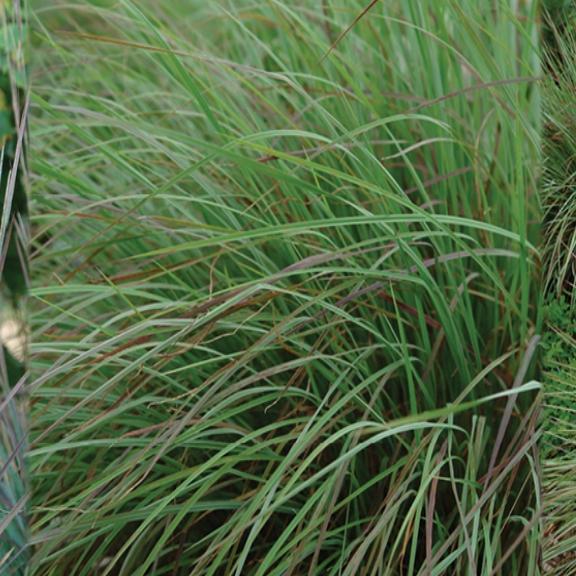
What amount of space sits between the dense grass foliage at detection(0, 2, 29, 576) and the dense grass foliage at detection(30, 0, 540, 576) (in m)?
0.03

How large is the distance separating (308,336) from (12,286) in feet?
1.05

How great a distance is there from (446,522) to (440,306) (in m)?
0.23

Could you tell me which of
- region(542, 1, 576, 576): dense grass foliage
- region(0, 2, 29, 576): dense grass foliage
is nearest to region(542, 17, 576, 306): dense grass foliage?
region(542, 1, 576, 576): dense grass foliage

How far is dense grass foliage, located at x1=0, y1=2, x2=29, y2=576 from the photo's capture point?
92 centimetres

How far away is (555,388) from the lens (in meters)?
0.83

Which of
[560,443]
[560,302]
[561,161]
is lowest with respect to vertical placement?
[560,443]

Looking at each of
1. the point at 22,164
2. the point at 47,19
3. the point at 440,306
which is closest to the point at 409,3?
the point at 440,306

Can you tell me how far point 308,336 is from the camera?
3.36 ft

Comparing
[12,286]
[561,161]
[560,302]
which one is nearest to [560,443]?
[560,302]

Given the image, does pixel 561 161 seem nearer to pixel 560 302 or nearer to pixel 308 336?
pixel 560 302

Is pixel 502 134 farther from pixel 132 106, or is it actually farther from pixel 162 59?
pixel 132 106

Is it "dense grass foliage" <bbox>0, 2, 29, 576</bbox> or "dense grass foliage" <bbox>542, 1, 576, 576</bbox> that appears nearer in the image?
"dense grass foliage" <bbox>542, 1, 576, 576</bbox>

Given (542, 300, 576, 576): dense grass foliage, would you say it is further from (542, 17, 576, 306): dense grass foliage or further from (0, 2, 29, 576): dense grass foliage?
(0, 2, 29, 576): dense grass foliage

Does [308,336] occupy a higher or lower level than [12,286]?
lower
